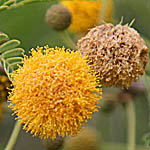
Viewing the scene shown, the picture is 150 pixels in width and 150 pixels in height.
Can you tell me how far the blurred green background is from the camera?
241 cm

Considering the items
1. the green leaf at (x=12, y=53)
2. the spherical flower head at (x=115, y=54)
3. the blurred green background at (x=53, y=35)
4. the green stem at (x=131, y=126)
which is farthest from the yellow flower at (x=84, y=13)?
the green leaf at (x=12, y=53)

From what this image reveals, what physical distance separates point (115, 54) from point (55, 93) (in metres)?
0.34

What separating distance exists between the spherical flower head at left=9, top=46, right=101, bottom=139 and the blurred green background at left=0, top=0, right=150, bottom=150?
98 centimetres

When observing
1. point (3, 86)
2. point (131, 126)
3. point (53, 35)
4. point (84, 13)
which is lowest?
point (131, 126)

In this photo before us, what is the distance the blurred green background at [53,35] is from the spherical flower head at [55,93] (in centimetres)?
98

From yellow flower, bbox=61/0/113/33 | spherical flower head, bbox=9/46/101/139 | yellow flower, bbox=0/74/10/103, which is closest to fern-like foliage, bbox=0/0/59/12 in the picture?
spherical flower head, bbox=9/46/101/139

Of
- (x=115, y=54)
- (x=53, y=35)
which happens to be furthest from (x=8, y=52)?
(x=53, y=35)

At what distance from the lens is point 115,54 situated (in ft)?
4.67

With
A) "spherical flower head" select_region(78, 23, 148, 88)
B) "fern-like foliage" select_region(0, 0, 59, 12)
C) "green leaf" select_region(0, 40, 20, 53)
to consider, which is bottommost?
"spherical flower head" select_region(78, 23, 148, 88)

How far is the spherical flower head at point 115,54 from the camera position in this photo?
1.42m

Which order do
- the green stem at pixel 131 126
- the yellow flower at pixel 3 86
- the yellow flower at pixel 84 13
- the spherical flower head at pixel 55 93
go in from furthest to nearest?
1. the yellow flower at pixel 84 13
2. the green stem at pixel 131 126
3. the yellow flower at pixel 3 86
4. the spherical flower head at pixel 55 93

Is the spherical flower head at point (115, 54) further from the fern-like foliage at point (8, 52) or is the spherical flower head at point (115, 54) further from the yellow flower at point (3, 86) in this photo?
the yellow flower at point (3, 86)

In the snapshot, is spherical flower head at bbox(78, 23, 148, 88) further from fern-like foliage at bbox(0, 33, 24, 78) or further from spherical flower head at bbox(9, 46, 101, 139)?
fern-like foliage at bbox(0, 33, 24, 78)

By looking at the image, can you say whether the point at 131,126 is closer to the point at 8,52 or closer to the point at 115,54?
the point at 115,54
